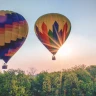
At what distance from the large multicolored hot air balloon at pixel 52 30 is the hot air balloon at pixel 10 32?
3.28 m

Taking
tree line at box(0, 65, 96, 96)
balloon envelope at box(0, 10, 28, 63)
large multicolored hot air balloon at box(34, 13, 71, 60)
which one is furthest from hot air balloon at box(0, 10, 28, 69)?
tree line at box(0, 65, 96, 96)

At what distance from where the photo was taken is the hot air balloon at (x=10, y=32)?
4694 cm

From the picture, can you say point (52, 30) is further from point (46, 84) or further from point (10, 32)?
point (46, 84)

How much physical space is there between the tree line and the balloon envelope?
1761 centimetres

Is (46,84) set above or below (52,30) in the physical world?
below

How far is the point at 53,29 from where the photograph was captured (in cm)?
5066

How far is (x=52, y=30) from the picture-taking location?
50.7 meters

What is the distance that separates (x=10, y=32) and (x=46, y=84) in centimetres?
2384

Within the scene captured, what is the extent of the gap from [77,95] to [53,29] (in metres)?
19.7

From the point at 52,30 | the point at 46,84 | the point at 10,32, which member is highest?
the point at 52,30

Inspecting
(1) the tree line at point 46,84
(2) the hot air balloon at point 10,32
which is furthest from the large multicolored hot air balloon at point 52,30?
(1) the tree line at point 46,84

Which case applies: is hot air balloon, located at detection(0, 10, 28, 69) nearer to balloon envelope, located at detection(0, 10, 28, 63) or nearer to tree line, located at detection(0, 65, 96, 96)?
balloon envelope, located at detection(0, 10, 28, 63)

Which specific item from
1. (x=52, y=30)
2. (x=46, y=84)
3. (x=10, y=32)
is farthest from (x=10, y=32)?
(x=46, y=84)

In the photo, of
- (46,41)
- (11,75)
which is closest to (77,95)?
(11,75)
